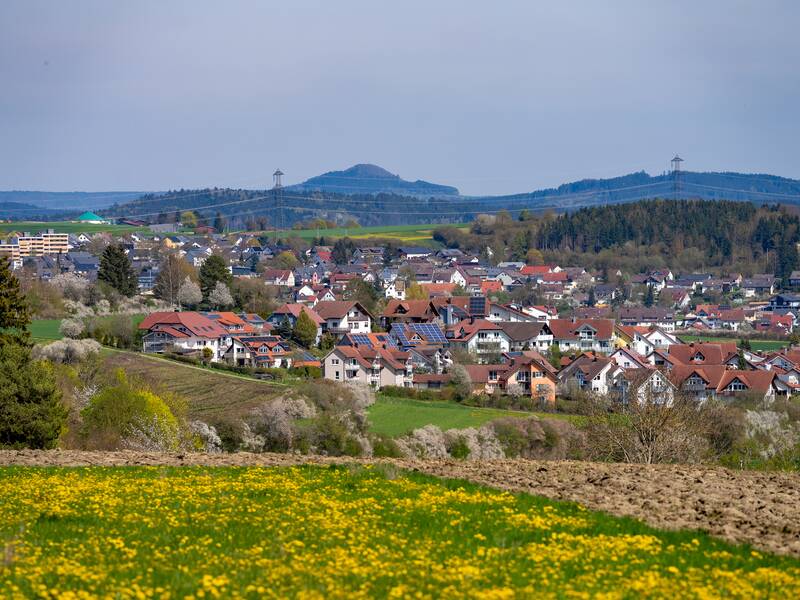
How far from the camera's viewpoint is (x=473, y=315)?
83.5m

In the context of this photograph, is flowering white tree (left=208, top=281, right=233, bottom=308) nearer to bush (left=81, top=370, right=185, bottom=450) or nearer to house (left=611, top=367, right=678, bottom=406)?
house (left=611, top=367, right=678, bottom=406)

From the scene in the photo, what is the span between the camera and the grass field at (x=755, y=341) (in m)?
79.3

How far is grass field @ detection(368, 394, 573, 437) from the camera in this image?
44.7 m

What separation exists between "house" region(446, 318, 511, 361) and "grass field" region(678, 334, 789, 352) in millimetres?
16390

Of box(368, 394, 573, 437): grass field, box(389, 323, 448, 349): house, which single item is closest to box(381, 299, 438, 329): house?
box(389, 323, 448, 349): house

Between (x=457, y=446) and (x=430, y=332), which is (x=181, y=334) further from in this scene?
(x=457, y=446)

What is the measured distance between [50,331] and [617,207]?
104737 millimetres

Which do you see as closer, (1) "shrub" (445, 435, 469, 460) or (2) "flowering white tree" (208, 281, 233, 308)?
(1) "shrub" (445, 435, 469, 460)

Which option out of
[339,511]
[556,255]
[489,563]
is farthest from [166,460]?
[556,255]

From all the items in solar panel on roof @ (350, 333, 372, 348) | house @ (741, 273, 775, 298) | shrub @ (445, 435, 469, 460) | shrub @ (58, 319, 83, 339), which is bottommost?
house @ (741, 273, 775, 298)

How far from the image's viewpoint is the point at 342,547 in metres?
9.51

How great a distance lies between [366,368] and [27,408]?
35730mm

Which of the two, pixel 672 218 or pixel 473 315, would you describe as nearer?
pixel 473 315

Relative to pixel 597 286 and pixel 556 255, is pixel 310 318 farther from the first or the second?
pixel 556 255
